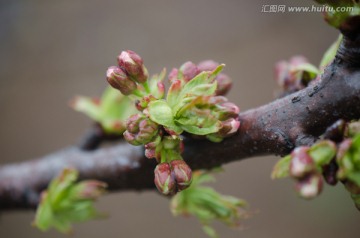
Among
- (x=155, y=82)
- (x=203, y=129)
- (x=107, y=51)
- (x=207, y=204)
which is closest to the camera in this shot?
(x=203, y=129)

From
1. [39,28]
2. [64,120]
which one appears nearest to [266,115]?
[64,120]

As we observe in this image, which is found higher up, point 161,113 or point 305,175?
point 161,113

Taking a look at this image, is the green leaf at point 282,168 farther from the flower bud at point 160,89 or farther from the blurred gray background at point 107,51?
the blurred gray background at point 107,51

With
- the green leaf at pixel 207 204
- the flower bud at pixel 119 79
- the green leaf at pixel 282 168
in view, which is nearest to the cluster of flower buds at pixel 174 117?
the flower bud at pixel 119 79

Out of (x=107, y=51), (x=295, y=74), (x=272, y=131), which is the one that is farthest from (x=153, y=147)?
(x=107, y=51)

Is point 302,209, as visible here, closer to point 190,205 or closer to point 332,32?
point 332,32

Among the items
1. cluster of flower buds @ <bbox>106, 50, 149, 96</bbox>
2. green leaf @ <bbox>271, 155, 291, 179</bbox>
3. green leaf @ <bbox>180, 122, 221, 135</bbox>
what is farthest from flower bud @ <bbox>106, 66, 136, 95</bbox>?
green leaf @ <bbox>271, 155, 291, 179</bbox>

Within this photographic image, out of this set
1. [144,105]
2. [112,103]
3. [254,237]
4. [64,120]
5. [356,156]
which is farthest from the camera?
[64,120]

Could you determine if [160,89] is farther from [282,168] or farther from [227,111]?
[282,168]
